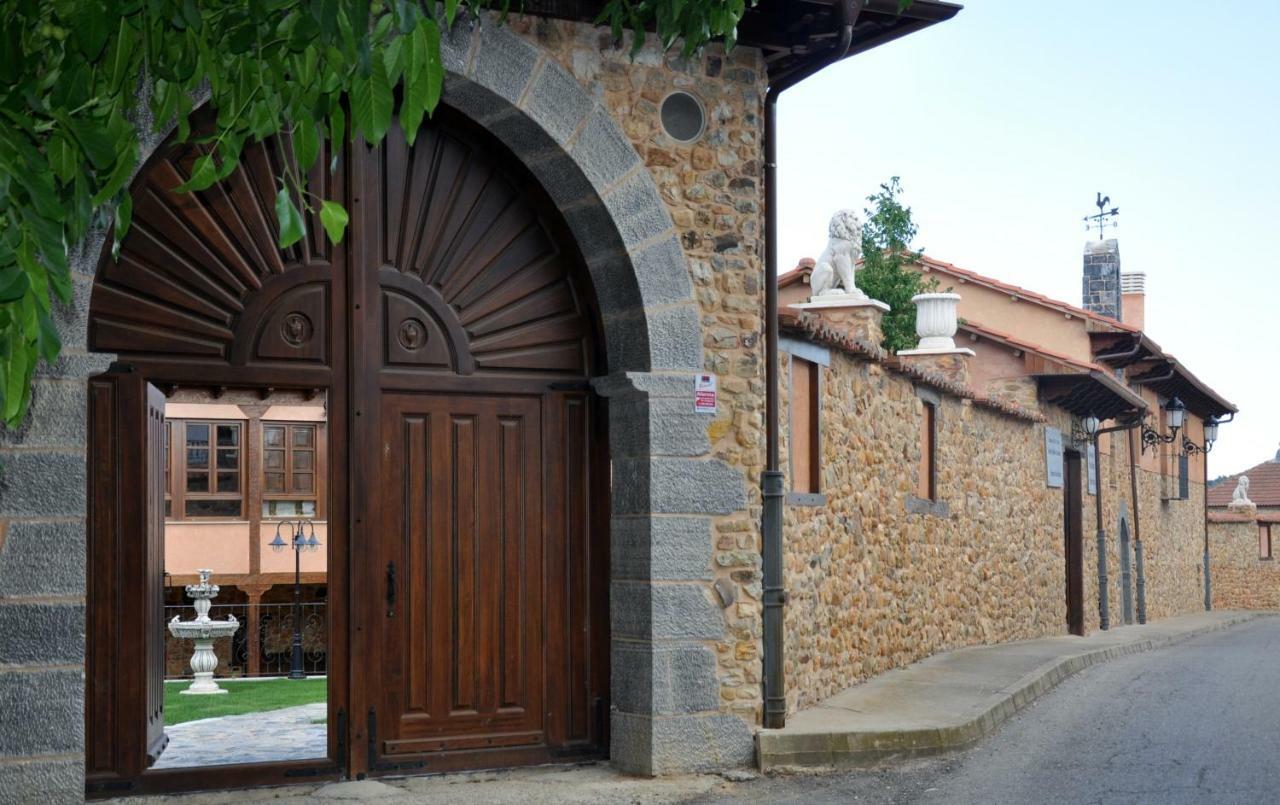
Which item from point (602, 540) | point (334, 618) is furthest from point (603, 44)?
point (334, 618)

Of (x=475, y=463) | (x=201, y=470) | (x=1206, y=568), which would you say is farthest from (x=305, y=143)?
(x=1206, y=568)

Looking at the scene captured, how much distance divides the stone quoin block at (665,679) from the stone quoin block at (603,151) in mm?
2492

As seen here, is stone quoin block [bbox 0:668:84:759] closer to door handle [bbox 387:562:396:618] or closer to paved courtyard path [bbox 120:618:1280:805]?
paved courtyard path [bbox 120:618:1280:805]

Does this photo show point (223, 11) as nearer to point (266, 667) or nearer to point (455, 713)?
point (455, 713)

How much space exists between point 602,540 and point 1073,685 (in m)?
6.27

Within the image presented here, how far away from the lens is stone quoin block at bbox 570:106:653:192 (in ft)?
25.2

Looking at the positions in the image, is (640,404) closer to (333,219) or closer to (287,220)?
(333,219)

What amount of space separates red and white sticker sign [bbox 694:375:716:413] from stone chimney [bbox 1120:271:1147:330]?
25322 mm

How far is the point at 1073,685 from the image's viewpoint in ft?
41.6

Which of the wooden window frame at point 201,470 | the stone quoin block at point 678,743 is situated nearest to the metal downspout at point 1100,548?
the wooden window frame at point 201,470

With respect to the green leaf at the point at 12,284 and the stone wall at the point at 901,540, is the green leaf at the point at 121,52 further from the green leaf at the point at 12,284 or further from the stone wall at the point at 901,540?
the stone wall at the point at 901,540

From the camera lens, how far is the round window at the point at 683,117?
→ 314 inches

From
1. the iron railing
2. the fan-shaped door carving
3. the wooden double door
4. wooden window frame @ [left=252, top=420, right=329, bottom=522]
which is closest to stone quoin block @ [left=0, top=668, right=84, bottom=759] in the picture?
the wooden double door

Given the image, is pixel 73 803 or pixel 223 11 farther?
pixel 73 803
